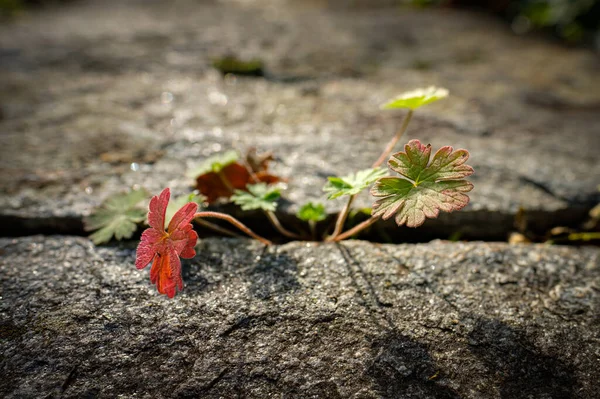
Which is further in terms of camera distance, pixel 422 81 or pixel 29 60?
pixel 29 60

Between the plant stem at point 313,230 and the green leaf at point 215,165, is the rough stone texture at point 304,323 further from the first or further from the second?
the green leaf at point 215,165

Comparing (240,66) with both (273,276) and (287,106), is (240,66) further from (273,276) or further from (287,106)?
(273,276)

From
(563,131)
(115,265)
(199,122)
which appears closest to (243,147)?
(199,122)

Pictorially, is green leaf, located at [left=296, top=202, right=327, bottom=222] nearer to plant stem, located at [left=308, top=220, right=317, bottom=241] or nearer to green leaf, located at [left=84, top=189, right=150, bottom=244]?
plant stem, located at [left=308, top=220, right=317, bottom=241]

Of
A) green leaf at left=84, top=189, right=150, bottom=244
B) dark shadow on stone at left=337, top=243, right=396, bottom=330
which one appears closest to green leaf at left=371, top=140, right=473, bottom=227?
dark shadow on stone at left=337, top=243, right=396, bottom=330

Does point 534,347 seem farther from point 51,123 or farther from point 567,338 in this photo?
point 51,123

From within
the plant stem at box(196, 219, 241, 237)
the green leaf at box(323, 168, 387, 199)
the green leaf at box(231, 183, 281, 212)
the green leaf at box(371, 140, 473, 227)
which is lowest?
the plant stem at box(196, 219, 241, 237)

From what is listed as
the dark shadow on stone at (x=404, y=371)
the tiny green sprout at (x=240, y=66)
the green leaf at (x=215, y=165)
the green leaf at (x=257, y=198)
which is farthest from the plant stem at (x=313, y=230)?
the tiny green sprout at (x=240, y=66)

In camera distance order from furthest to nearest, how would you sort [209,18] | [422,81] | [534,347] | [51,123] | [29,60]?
[209,18], [29,60], [422,81], [51,123], [534,347]

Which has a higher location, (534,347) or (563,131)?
(563,131)
